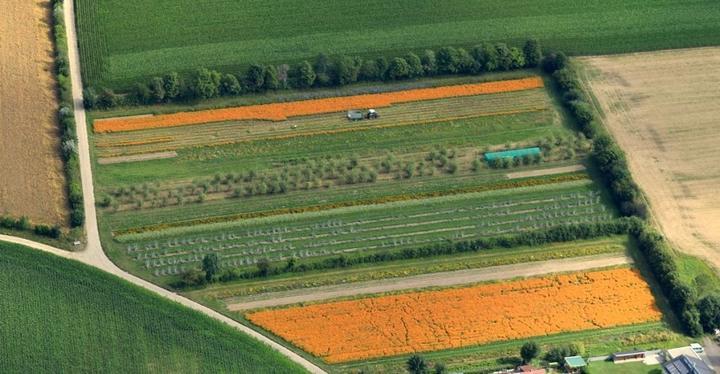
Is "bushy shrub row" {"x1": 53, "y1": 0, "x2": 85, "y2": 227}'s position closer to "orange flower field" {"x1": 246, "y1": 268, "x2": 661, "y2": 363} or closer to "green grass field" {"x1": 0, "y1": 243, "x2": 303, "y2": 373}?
"green grass field" {"x1": 0, "y1": 243, "x2": 303, "y2": 373}

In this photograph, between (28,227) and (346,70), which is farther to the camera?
(346,70)

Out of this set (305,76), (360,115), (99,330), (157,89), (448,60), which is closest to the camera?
(99,330)

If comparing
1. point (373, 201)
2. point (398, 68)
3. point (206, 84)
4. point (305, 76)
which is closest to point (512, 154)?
point (373, 201)

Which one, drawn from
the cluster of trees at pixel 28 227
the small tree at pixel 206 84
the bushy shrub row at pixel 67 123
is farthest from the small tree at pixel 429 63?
the cluster of trees at pixel 28 227

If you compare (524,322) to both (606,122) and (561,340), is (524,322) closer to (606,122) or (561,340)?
(561,340)

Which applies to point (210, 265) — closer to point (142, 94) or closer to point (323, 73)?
point (142, 94)

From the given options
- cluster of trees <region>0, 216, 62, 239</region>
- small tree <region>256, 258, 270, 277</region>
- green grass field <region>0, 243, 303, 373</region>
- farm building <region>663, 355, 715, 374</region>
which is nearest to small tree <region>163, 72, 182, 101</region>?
cluster of trees <region>0, 216, 62, 239</region>

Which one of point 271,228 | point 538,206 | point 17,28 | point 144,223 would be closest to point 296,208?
point 271,228
